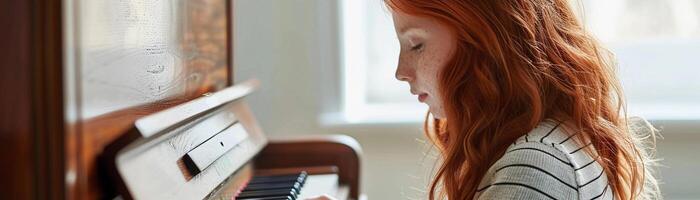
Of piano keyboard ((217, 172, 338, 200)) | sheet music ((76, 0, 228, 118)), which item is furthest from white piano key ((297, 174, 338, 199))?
sheet music ((76, 0, 228, 118))

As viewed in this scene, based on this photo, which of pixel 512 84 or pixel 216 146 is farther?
pixel 216 146

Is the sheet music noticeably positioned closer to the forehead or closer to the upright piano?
the upright piano

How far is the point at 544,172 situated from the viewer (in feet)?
4.16

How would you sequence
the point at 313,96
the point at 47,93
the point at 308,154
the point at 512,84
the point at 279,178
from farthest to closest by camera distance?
the point at 313,96, the point at 308,154, the point at 279,178, the point at 512,84, the point at 47,93

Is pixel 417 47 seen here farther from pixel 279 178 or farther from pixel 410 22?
pixel 279 178

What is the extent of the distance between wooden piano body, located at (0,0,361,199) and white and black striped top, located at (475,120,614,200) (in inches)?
17.6

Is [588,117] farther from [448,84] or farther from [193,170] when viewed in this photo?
[193,170]

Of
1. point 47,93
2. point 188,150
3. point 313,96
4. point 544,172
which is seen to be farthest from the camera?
point 313,96

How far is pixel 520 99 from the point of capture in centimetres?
139

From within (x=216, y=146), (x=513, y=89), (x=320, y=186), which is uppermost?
(x=513, y=89)

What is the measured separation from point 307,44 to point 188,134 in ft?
4.16

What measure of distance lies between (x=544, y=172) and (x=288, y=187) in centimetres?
63

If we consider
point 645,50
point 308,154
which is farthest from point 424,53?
point 645,50

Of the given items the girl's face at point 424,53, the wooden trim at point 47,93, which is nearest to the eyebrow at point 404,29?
the girl's face at point 424,53
